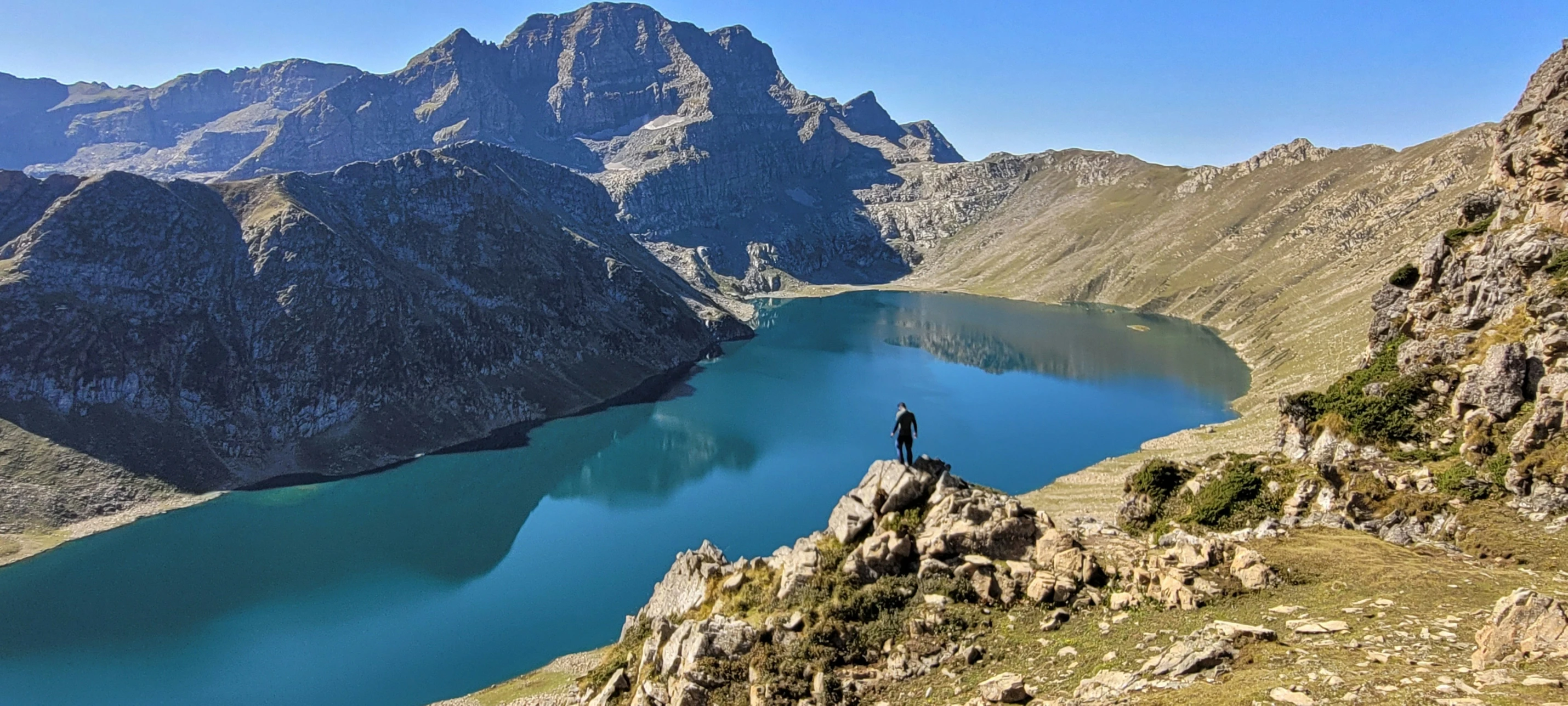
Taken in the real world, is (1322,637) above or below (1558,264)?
below

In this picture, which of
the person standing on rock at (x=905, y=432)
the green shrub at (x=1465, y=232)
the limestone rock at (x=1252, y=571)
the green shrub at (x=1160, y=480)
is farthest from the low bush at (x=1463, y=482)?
the green shrub at (x=1465, y=232)

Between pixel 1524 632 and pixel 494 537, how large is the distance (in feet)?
266

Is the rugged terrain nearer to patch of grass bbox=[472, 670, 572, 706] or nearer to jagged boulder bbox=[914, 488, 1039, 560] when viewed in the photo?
jagged boulder bbox=[914, 488, 1039, 560]

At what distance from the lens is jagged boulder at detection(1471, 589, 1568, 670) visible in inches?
566

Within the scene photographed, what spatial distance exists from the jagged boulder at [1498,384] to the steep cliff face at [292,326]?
11042 centimetres

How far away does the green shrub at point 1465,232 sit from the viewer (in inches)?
1714

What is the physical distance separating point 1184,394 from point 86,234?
510ft

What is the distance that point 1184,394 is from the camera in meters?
123

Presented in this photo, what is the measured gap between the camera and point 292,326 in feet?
393

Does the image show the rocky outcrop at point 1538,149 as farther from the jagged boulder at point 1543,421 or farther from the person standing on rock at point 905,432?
the person standing on rock at point 905,432

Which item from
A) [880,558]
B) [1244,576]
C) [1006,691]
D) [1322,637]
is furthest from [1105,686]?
[880,558]

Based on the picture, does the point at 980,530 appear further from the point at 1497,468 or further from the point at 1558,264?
the point at 1558,264

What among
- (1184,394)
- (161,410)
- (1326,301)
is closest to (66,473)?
(161,410)

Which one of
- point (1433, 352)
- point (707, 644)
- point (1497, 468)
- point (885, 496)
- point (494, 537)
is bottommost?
point (494, 537)
